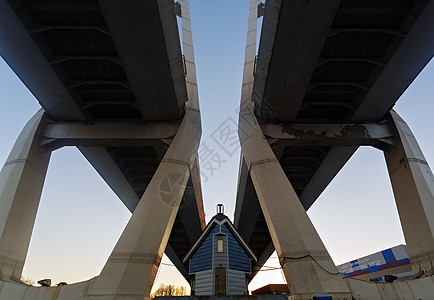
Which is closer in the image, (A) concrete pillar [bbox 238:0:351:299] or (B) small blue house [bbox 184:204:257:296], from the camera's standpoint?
(A) concrete pillar [bbox 238:0:351:299]

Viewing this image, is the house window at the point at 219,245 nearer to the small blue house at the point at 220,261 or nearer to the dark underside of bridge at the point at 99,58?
the small blue house at the point at 220,261

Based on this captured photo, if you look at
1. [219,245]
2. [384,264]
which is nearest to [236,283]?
[219,245]

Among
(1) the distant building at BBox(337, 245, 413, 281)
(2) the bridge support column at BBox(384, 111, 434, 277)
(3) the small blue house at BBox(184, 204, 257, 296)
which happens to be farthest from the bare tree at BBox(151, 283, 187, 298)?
(2) the bridge support column at BBox(384, 111, 434, 277)

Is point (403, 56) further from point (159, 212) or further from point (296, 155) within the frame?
point (159, 212)

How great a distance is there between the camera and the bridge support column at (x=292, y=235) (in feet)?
23.9

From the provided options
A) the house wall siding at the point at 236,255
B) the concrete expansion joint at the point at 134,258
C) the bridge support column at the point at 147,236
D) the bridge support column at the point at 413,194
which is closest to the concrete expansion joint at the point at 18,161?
the bridge support column at the point at 147,236

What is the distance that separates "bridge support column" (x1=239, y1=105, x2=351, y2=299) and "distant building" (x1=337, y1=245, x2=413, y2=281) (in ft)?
85.4

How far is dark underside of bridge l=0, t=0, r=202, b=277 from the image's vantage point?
7559mm

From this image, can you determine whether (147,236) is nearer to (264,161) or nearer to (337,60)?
(264,161)

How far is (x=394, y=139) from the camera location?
1135cm

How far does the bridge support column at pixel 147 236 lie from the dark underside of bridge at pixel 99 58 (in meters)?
1.63

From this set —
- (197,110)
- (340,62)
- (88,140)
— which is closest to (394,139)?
(340,62)

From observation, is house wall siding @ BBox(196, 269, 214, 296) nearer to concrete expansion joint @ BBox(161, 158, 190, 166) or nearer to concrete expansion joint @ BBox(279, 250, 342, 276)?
concrete expansion joint @ BBox(161, 158, 190, 166)

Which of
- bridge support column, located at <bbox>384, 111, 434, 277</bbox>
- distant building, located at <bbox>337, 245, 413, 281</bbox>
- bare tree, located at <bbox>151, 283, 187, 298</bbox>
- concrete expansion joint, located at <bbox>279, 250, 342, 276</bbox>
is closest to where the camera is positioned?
concrete expansion joint, located at <bbox>279, 250, 342, 276</bbox>
